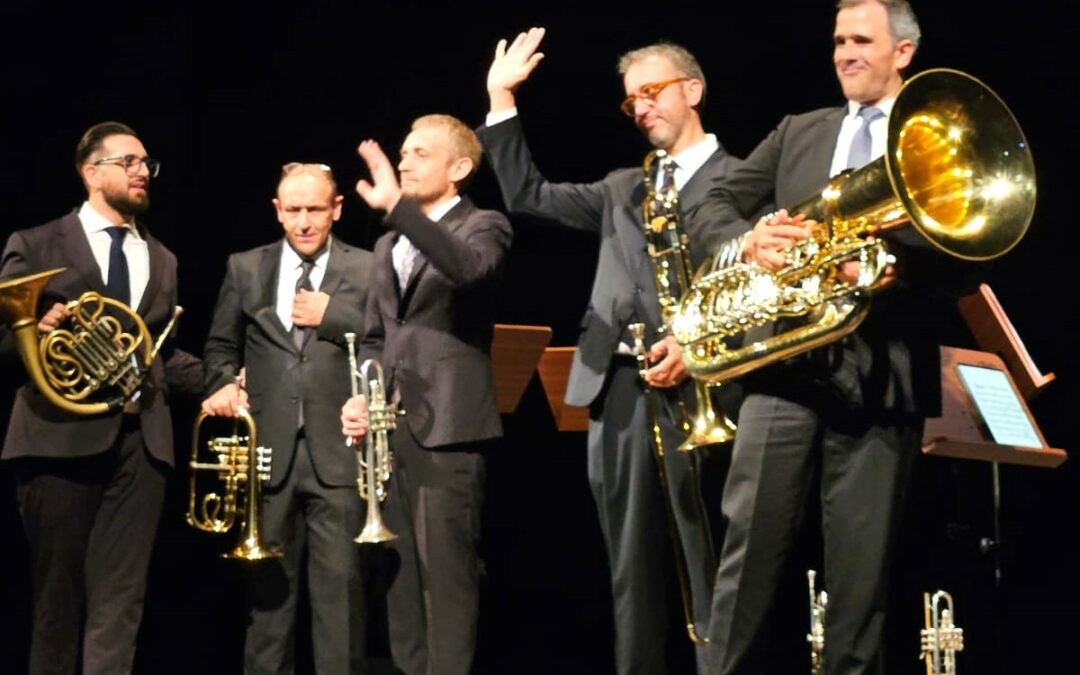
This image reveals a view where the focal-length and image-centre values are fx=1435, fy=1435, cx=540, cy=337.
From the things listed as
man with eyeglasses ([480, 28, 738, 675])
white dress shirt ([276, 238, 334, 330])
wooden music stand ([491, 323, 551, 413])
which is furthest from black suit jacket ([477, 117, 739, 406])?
white dress shirt ([276, 238, 334, 330])

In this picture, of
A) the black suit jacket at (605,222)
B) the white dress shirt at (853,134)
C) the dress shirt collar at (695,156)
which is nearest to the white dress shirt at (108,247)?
the black suit jacket at (605,222)

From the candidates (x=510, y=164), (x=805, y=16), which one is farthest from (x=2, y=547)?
(x=805, y=16)

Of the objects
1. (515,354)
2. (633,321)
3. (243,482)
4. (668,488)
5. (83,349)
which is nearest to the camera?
(668,488)

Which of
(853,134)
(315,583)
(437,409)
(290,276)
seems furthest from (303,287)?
(853,134)

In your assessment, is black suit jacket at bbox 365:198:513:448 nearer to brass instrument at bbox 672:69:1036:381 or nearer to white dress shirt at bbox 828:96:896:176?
brass instrument at bbox 672:69:1036:381

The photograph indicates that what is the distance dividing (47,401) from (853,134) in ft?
8.86

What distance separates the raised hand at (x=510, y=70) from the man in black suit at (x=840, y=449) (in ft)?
3.66

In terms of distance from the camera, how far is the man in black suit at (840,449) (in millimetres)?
3455

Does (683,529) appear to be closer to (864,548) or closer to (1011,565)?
(864,548)

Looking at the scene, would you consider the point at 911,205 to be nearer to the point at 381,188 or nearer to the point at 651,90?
the point at 651,90

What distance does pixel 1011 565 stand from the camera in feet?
18.9

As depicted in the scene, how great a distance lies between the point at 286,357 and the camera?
4.88 metres

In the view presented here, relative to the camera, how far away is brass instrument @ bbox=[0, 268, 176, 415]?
15.1ft

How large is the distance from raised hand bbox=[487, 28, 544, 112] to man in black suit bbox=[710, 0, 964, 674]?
1.12m
